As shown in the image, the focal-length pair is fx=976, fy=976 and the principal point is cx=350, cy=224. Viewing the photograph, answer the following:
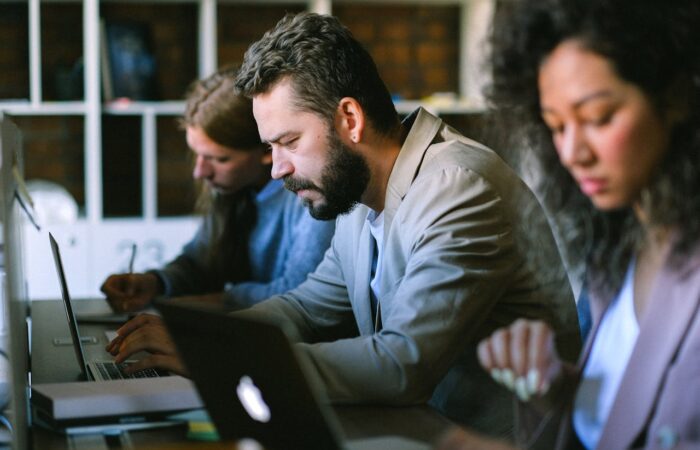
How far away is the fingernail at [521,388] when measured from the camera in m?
1.24

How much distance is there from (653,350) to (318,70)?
3.09ft

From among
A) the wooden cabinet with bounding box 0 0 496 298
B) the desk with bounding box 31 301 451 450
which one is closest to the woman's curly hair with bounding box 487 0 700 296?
the desk with bounding box 31 301 451 450

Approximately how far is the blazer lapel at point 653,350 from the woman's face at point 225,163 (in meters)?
1.69

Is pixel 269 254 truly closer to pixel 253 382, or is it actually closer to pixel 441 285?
pixel 441 285

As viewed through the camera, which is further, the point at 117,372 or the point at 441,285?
the point at 117,372

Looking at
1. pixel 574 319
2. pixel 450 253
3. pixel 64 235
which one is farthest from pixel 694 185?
pixel 64 235

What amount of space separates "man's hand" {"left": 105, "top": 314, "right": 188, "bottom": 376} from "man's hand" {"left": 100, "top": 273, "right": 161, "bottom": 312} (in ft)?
2.44

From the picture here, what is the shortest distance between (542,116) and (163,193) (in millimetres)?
3232

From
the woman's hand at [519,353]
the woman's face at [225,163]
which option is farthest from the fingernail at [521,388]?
the woman's face at [225,163]

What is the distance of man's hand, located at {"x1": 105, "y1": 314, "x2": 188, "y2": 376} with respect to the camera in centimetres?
165

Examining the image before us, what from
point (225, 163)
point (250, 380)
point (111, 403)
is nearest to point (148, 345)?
point (111, 403)

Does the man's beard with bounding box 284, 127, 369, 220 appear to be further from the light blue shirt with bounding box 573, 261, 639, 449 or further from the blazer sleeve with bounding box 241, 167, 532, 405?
the light blue shirt with bounding box 573, 261, 639, 449

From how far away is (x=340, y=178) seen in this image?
6.32ft

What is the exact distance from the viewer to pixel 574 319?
1789 mm
